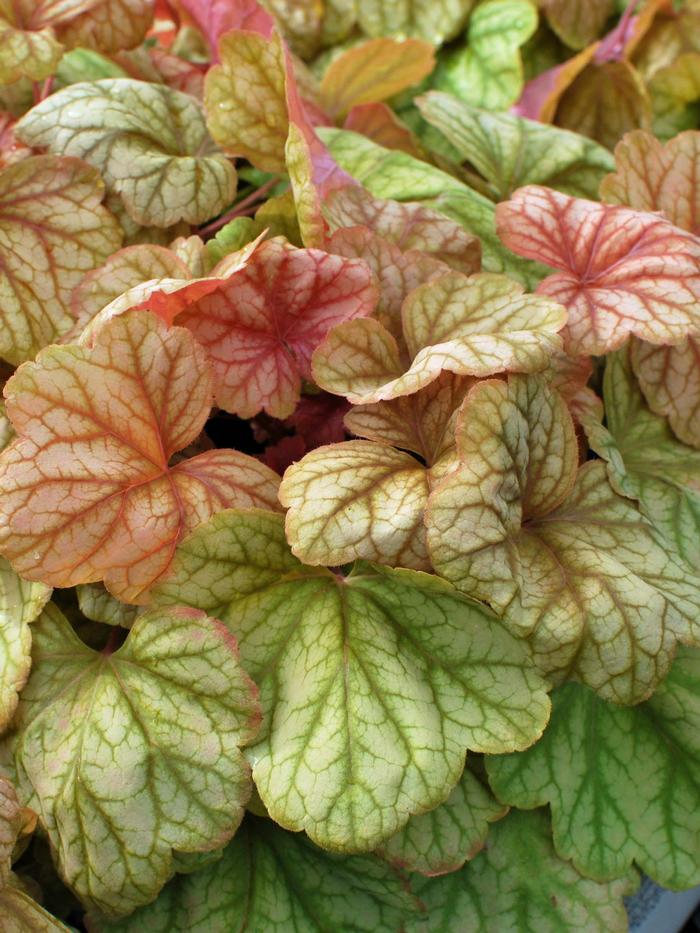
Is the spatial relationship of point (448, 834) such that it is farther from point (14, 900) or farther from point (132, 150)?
point (132, 150)

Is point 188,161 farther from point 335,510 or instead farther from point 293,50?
point 293,50

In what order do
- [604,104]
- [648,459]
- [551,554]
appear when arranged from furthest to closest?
1. [604,104]
2. [648,459]
3. [551,554]

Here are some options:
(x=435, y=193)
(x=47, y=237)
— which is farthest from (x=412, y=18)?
(x=47, y=237)

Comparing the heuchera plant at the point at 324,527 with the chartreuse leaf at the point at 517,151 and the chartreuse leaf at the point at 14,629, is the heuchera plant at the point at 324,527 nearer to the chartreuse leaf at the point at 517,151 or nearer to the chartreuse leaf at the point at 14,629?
the chartreuse leaf at the point at 14,629

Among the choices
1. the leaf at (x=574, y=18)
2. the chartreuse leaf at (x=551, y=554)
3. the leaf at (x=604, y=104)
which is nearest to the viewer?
the chartreuse leaf at (x=551, y=554)

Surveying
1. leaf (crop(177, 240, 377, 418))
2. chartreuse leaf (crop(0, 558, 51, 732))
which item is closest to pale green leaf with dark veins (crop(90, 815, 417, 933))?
chartreuse leaf (crop(0, 558, 51, 732))

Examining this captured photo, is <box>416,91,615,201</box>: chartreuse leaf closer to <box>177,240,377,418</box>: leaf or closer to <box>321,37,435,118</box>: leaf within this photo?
<box>321,37,435,118</box>: leaf

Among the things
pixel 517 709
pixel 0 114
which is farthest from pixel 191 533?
pixel 0 114

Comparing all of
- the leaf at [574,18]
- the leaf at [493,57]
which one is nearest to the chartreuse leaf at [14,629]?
the leaf at [493,57]
